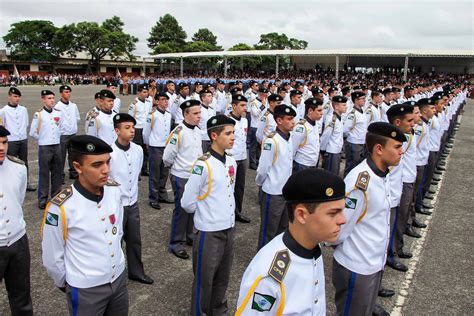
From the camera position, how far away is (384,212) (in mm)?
3260

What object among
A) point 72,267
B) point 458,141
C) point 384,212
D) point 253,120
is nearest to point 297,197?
point 384,212

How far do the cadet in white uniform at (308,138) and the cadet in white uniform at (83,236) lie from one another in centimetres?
436

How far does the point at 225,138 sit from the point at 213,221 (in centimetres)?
88

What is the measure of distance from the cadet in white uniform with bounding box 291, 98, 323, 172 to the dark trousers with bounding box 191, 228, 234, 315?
3.10m

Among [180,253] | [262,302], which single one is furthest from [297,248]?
[180,253]

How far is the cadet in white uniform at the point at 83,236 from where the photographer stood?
2766mm

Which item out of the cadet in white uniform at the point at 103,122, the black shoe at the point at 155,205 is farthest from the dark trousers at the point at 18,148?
the black shoe at the point at 155,205

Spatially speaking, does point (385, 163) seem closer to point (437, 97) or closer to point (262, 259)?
point (262, 259)

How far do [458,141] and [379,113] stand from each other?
771cm

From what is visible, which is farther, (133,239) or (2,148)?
(133,239)

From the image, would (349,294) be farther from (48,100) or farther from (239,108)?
(48,100)

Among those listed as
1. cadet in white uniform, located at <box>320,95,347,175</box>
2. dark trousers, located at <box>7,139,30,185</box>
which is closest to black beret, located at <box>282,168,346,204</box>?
cadet in white uniform, located at <box>320,95,347,175</box>

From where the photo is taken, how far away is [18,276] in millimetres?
3506

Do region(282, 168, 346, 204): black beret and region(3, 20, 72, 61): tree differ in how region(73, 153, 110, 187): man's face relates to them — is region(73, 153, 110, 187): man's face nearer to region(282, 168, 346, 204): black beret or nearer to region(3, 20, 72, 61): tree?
region(282, 168, 346, 204): black beret
